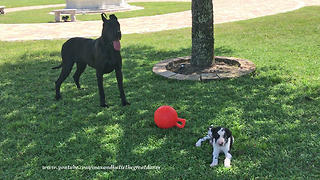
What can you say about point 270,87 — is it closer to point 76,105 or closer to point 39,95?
point 76,105

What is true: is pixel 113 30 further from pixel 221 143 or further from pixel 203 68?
pixel 203 68

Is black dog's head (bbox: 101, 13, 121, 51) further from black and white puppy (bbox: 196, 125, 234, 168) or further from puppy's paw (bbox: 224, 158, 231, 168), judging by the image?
puppy's paw (bbox: 224, 158, 231, 168)

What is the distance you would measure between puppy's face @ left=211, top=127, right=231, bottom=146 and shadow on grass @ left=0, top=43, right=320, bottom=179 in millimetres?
259

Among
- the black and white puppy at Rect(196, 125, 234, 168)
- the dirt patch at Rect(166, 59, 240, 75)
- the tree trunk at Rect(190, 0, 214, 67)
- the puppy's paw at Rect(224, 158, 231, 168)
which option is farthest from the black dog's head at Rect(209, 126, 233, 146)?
the tree trunk at Rect(190, 0, 214, 67)

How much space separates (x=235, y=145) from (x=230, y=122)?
2.24ft

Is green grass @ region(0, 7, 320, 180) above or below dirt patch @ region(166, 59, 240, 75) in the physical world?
below

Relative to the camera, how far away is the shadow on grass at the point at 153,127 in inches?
139

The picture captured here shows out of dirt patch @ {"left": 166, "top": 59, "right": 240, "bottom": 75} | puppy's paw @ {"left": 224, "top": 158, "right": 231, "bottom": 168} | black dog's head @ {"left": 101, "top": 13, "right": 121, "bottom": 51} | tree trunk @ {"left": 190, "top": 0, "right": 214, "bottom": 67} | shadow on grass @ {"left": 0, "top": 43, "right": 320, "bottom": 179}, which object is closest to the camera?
puppy's paw @ {"left": 224, "top": 158, "right": 231, "bottom": 168}

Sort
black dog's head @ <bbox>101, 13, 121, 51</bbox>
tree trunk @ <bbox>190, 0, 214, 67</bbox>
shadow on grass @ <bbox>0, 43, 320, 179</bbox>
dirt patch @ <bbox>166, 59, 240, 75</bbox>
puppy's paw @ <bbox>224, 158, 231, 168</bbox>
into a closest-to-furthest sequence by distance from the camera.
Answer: puppy's paw @ <bbox>224, 158, 231, 168</bbox>
shadow on grass @ <bbox>0, 43, 320, 179</bbox>
black dog's head @ <bbox>101, 13, 121, 51</bbox>
tree trunk @ <bbox>190, 0, 214, 67</bbox>
dirt patch @ <bbox>166, 59, 240, 75</bbox>

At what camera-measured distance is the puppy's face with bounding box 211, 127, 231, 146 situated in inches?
137

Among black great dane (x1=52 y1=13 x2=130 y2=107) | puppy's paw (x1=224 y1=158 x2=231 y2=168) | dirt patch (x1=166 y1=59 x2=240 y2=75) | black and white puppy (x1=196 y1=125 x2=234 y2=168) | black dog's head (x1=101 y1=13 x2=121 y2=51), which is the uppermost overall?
black dog's head (x1=101 y1=13 x2=121 y2=51)

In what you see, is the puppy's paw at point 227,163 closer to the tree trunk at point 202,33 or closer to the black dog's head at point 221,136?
the black dog's head at point 221,136

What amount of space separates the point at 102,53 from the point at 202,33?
295 centimetres

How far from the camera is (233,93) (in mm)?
5707
